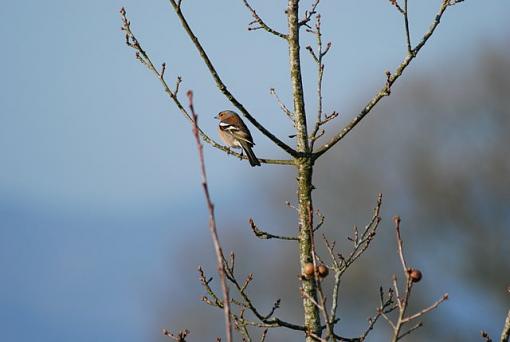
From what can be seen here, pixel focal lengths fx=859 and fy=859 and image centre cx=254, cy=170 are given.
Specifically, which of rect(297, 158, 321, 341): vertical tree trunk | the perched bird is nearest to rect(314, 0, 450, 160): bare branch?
rect(297, 158, 321, 341): vertical tree trunk

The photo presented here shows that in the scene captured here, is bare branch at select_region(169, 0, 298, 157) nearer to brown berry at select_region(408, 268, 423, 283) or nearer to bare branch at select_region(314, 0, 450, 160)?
bare branch at select_region(314, 0, 450, 160)

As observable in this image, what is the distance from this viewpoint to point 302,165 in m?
4.85

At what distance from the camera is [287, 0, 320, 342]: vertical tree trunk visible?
4641 mm

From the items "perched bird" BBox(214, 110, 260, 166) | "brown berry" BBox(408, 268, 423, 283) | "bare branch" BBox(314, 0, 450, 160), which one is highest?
"perched bird" BBox(214, 110, 260, 166)

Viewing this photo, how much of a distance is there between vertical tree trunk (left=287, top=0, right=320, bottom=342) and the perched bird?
13.0 ft

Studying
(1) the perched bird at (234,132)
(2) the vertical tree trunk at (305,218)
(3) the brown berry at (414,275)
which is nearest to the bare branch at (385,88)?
(2) the vertical tree trunk at (305,218)

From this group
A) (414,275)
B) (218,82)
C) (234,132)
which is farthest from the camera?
(234,132)

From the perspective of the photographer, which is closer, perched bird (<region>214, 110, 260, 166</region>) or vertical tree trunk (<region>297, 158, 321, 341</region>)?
vertical tree trunk (<region>297, 158, 321, 341</region>)

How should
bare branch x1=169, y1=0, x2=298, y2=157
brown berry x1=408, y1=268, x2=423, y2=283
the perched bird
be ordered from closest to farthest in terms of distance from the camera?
1. brown berry x1=408, y1=268, x2=423, y2=283
2. bare branch x1=169, y1=0, x2=298, y2=157
3. the perched bird

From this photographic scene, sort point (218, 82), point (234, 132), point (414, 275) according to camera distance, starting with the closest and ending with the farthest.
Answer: point (414, 275) → point (218, 82) → point (234, 132)

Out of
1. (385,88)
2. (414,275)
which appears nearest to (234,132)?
(385,88)

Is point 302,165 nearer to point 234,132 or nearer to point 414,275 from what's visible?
point 414,275

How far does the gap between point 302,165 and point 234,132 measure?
5.53m

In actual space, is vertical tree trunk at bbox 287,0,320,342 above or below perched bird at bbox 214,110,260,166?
below
